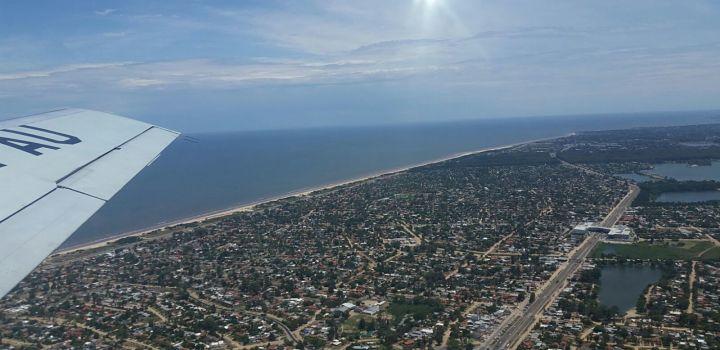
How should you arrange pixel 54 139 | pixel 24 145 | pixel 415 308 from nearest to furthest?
pixel 24 145 < pixel 54 139 < pixel 415 308

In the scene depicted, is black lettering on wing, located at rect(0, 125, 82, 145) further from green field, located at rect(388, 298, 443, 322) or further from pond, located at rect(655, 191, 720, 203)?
pond, located at rect(655, 191, 720, 203)

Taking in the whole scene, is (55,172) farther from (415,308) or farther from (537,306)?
(537,306)

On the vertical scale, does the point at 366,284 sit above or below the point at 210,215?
below

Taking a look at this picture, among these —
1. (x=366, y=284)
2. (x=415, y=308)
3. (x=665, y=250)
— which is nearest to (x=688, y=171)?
(x=665, y=250)

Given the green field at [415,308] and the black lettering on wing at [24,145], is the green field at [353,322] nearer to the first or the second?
the green field at [415,308]

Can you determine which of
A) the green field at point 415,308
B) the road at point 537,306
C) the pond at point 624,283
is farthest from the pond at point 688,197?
the green field at point 415,308
